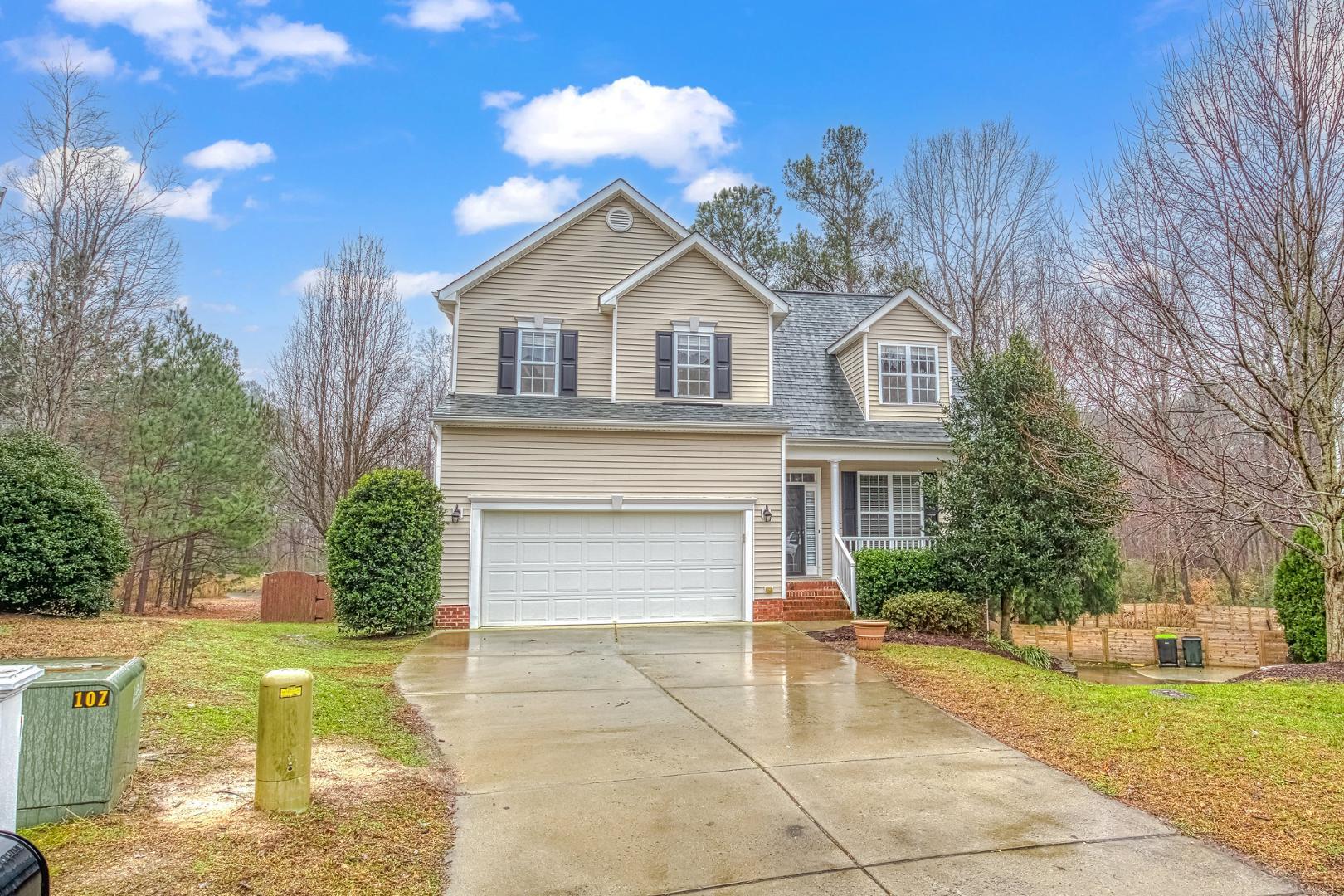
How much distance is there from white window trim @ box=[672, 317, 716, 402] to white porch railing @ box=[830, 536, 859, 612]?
13.1 ft

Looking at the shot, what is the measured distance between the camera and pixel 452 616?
13.5 m

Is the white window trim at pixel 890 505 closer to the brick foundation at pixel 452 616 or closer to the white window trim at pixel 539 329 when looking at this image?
the white window trim at pixel 539 329

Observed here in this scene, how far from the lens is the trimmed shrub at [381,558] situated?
39.9ft

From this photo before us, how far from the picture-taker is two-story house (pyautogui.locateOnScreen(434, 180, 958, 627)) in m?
13.8

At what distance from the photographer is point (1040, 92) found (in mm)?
15023

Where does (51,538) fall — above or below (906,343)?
below

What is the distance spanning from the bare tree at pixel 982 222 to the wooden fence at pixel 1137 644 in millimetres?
9454

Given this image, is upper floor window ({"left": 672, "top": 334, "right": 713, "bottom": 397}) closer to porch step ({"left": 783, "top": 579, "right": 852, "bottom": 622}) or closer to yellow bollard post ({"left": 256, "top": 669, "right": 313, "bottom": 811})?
porch step ({"left": 783, "top": 579, "right": 852, "bottom": 622})

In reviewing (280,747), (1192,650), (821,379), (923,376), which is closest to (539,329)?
(821,379)

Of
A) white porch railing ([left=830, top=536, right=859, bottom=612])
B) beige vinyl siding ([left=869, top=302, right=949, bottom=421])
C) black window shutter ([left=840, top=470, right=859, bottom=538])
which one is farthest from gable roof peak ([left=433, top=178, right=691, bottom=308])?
white porch railing ([left=830, top=536, right=859, bottom=612])

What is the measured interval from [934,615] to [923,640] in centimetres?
71

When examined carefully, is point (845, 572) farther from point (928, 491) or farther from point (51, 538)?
point (51, 538)

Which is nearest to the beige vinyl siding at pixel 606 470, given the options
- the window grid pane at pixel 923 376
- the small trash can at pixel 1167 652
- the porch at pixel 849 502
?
the porch at pixel 849 502

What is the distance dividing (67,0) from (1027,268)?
25.1 m
